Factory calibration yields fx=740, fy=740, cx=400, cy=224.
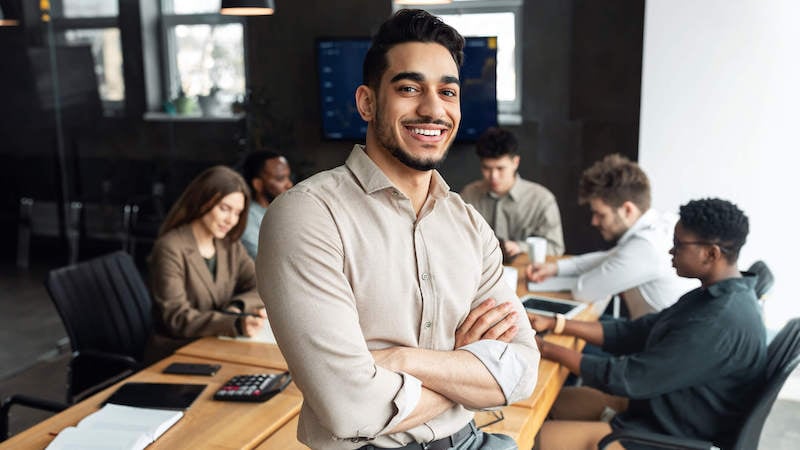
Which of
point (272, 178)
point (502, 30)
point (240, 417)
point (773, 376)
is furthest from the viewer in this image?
point (502, 30)

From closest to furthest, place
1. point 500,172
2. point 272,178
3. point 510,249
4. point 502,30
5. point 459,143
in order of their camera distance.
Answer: point 510,249
point 272,178
point 500,172
point 502,30
point 459,143

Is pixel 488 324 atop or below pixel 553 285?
atop

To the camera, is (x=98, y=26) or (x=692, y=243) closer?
(x=692, y=243)

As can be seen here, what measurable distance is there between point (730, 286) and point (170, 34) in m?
4.44

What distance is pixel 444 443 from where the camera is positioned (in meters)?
1.40

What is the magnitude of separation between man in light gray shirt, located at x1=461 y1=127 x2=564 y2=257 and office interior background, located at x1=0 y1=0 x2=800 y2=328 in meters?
0.79

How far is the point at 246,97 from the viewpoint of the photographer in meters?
5.63

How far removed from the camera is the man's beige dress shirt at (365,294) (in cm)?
124

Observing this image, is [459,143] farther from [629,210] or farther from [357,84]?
[629,210]

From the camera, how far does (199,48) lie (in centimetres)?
550

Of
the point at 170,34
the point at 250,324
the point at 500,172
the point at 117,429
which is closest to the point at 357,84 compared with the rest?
the point at 170,34

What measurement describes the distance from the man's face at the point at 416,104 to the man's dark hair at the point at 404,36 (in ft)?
0.04

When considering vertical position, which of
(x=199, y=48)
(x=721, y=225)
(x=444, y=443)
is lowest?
(x=444, y=443)

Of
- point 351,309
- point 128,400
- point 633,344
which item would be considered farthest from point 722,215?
point 128,400
